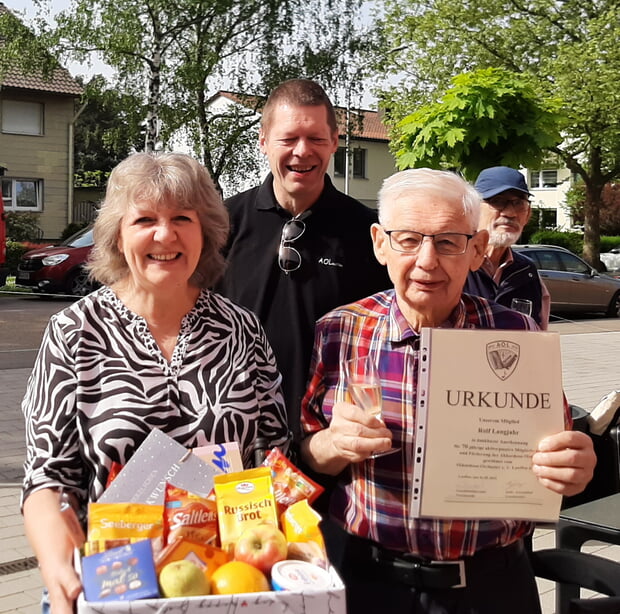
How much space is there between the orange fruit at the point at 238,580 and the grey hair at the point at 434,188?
3.05 feet

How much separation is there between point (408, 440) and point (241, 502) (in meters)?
0.45

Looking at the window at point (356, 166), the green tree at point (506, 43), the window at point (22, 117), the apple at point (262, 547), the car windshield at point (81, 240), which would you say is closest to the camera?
the apple at point (262, 547)

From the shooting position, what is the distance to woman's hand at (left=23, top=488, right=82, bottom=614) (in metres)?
1.74

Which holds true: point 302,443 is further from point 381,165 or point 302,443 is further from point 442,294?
point 381,165

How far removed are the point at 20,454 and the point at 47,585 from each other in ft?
17.3

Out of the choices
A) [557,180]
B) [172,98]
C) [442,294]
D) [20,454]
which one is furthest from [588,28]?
[557,180]

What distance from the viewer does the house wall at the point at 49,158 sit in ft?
107

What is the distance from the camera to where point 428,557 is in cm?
200

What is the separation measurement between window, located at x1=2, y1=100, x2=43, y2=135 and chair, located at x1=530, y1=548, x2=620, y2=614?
110 ft

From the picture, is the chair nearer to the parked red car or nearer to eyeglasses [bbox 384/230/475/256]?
eyeglasses [bbox 384/230/475/256]

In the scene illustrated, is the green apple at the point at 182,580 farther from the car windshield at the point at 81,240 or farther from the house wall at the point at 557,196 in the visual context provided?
the house wall at the point at 557,196

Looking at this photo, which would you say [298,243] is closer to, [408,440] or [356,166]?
[408,440]

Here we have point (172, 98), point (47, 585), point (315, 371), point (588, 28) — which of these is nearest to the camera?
point (47, 585)

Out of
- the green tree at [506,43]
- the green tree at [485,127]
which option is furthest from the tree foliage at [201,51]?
the green tree at [485,127]
